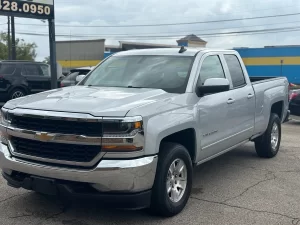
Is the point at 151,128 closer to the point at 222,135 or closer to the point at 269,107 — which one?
the point at 222,135

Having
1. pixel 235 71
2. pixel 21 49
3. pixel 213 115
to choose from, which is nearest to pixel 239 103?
pixel 235 71

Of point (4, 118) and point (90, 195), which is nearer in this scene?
point (90, 195)

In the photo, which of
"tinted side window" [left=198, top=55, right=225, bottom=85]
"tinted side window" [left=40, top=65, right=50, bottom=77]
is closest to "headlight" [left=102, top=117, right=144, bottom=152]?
Answer: "tinted side window" [left=198, top=55, right=225, bottom=85]

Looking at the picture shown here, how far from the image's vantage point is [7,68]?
15914mm

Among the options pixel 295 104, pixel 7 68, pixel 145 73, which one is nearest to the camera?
pixel 145 73

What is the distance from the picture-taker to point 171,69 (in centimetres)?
557

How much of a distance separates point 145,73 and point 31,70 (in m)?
12.0

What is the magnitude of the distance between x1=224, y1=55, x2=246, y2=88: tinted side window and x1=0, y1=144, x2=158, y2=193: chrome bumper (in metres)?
2.60

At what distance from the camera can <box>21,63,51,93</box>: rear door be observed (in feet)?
54.0

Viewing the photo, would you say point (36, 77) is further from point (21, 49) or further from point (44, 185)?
point (21, 49)

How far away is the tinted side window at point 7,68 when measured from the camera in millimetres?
15773

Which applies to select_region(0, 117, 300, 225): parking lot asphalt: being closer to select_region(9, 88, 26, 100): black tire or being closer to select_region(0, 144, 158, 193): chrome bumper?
select_region(0, 144, 158, 193): chrome bumper

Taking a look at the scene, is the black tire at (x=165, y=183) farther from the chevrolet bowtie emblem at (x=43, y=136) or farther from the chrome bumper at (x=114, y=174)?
the chevrolet bowtie emblem at (x=43, y=136)

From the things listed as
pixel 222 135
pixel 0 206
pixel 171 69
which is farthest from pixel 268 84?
pixel 0 206
